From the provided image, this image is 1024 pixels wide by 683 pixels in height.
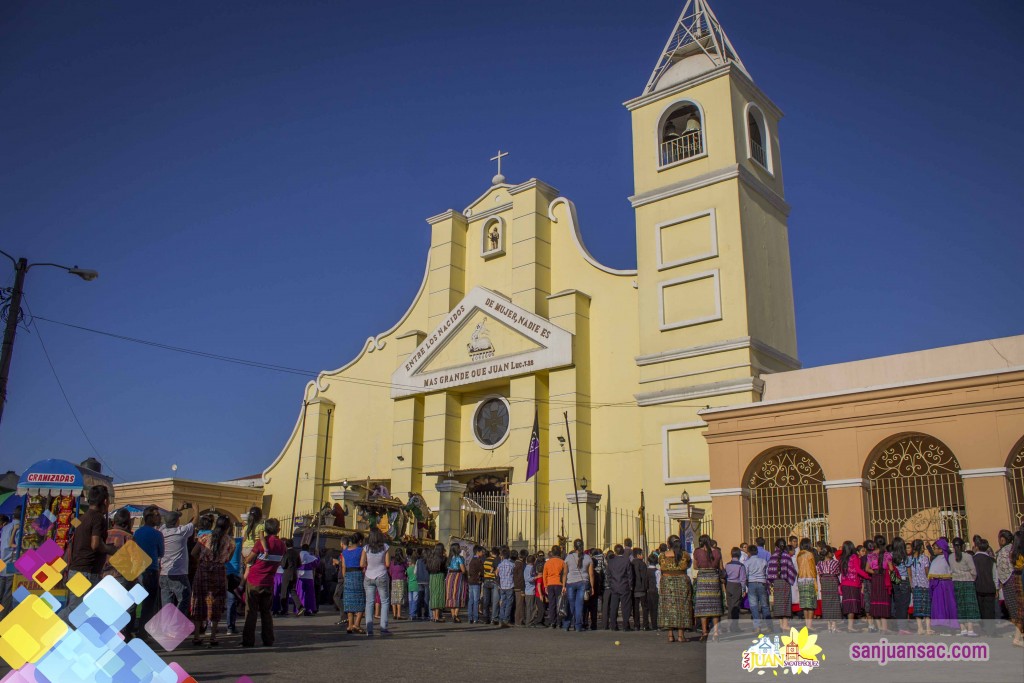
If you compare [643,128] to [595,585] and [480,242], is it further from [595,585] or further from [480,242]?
[595,585]

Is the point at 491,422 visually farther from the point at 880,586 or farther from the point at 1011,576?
the point at 1011,576

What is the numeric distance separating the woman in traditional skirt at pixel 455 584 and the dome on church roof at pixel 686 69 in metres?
14.1

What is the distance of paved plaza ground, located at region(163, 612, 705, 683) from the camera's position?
799 centimetres

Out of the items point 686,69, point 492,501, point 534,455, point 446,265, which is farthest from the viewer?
point 446,265

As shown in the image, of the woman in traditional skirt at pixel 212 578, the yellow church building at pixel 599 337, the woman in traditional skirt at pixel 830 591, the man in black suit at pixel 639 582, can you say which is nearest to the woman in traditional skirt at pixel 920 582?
the woman in traditional skirt at pixel 830 591

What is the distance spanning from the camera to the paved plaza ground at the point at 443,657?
799 cm

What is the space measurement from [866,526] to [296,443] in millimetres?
20658

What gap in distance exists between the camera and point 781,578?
12.8 meters

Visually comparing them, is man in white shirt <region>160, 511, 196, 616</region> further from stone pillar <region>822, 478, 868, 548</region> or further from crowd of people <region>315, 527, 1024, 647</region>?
stone pillar <region>822, 478, 868, 548</region>

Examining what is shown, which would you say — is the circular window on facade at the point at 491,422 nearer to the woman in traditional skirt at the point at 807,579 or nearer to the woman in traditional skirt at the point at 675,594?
the woman in traditional skirt at the point at 675,594

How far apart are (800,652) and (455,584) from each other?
31.1 ft

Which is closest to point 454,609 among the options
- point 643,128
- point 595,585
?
point 595,585

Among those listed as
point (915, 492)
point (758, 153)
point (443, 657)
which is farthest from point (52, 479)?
point (758, 153)
